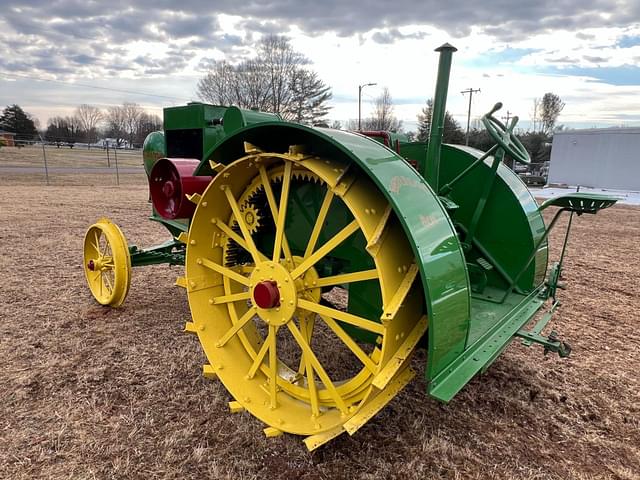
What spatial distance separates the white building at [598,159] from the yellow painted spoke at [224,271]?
2777cm

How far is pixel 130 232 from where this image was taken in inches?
312

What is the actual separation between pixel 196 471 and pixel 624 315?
442 centimetres

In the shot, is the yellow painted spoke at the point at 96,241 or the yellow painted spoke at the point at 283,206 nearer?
the yellow painted spoke at the point at 283,206

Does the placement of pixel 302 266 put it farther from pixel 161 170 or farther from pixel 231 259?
pixel 161 170

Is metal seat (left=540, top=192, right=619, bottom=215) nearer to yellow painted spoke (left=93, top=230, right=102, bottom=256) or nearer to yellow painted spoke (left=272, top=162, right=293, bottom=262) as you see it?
yellow painted spoke (left=272, top=162, right=293, bottom=262)

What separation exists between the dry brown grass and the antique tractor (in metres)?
0.31

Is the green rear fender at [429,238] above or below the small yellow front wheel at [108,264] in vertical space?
above

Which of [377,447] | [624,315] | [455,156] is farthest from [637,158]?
[377,447]

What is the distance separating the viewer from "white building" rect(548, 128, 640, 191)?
23969mm

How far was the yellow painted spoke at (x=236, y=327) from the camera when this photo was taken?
2411 millimetres

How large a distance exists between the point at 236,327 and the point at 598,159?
95.4ft

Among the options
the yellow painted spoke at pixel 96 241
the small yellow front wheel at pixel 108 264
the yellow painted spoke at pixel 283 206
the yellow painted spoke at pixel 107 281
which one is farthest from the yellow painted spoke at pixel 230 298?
the yellow painted spoke at pixel 96 241

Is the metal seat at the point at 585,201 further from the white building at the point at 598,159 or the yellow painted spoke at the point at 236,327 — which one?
the white building at the point at 598,159

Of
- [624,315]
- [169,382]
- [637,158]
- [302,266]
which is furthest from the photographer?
[637,158]
